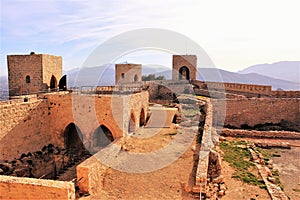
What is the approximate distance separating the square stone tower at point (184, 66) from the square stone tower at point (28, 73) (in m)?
15.7

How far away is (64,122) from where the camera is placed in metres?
10.9

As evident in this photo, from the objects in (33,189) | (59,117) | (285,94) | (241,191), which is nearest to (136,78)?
(285,94)

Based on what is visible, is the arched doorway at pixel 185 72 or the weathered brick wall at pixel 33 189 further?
the arched doorway at pixel 185 72

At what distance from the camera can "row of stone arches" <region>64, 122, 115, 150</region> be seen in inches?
440

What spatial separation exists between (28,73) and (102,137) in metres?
5.63

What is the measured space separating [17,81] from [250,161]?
12.2m

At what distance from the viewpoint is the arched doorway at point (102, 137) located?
11.3m

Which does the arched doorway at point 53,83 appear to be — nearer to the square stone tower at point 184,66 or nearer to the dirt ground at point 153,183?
the dirt ground at point 153,183

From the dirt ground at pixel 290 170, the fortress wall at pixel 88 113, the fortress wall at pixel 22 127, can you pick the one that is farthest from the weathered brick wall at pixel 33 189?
the dirt ground at pixel 290 170

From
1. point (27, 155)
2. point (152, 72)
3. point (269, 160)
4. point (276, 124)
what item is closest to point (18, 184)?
point (27, 155)

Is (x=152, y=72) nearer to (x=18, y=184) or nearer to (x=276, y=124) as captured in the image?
(x=276, y=124)

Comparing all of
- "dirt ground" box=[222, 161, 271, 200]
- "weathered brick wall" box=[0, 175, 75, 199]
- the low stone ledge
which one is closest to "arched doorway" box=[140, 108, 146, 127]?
the low stone ledge

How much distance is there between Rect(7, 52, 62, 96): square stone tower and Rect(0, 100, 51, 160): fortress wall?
11.3 feet

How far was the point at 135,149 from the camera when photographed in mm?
9750
